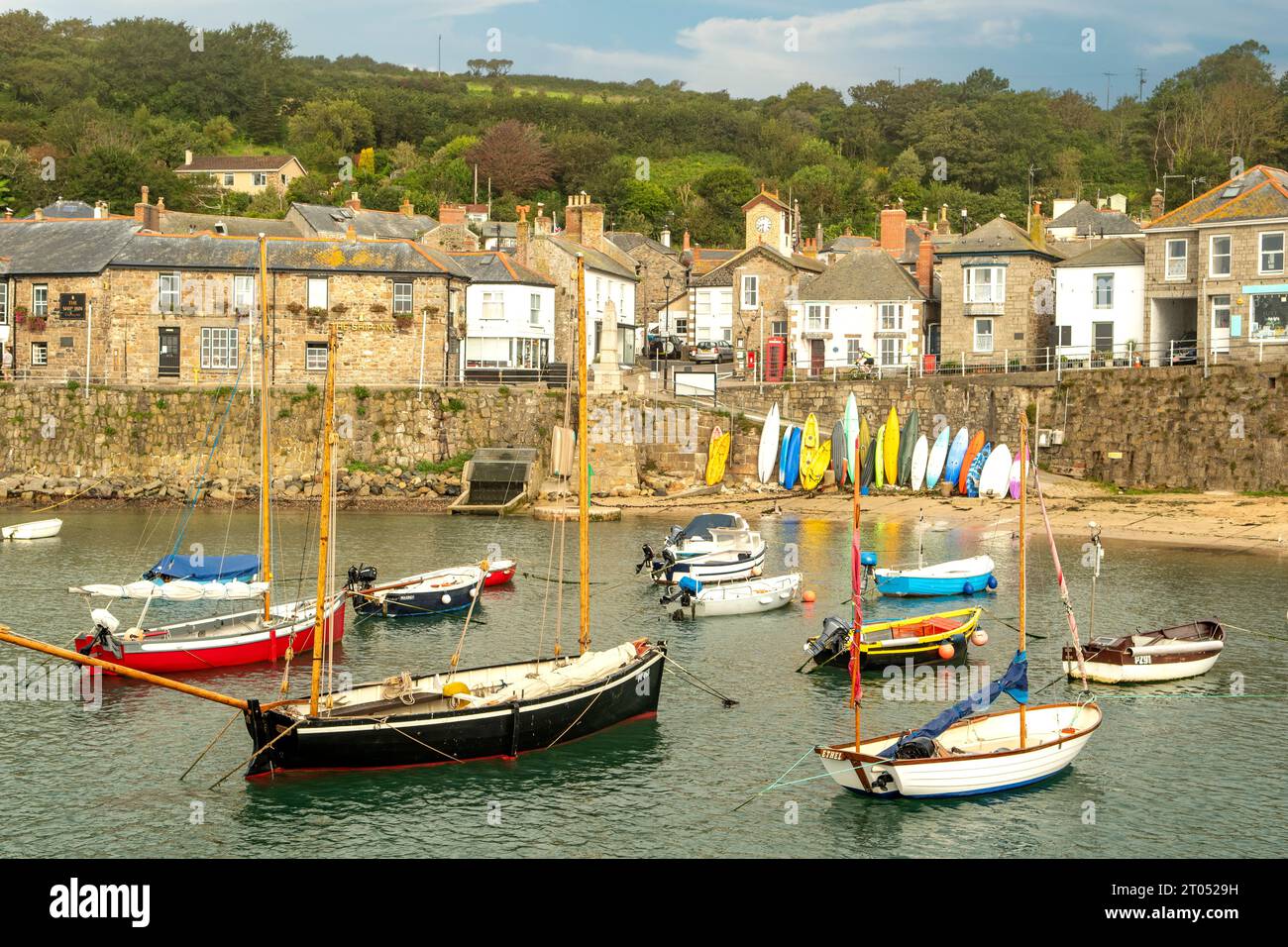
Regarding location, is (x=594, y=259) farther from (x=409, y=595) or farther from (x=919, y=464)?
(x=409, y=595)

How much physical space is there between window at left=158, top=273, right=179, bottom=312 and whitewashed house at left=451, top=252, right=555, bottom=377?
1366 centimetres

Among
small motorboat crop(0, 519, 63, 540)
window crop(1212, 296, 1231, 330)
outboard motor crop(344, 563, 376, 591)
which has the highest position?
window crop(1212, 296, 1231, 330)

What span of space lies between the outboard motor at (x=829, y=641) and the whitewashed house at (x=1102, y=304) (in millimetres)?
34439

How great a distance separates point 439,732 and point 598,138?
368 ft

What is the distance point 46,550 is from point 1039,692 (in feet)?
114

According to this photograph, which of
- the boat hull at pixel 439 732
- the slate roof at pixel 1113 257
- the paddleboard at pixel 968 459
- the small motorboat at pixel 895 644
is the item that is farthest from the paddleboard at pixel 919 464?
the boat hull at pixel 439 732

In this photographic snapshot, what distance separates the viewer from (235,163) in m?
121

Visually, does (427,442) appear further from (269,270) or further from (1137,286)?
(1137,286)

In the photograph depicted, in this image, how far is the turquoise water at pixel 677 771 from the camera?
23.5 meters

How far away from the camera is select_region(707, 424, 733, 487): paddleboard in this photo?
63.0 meters

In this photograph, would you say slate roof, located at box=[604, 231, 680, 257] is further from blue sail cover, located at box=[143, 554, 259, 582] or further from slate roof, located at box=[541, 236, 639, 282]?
blue sail cover, located at box=[143, 554, 259, 582]

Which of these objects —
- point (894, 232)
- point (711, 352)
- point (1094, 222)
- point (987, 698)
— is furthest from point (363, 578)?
point (1094, 222)

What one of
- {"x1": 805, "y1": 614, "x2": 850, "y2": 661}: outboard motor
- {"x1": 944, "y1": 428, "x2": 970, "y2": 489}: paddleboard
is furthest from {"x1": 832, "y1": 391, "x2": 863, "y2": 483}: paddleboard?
{"x1": 805, "y1": 614, "x2": 850, "y2": 661}: outboard motor
